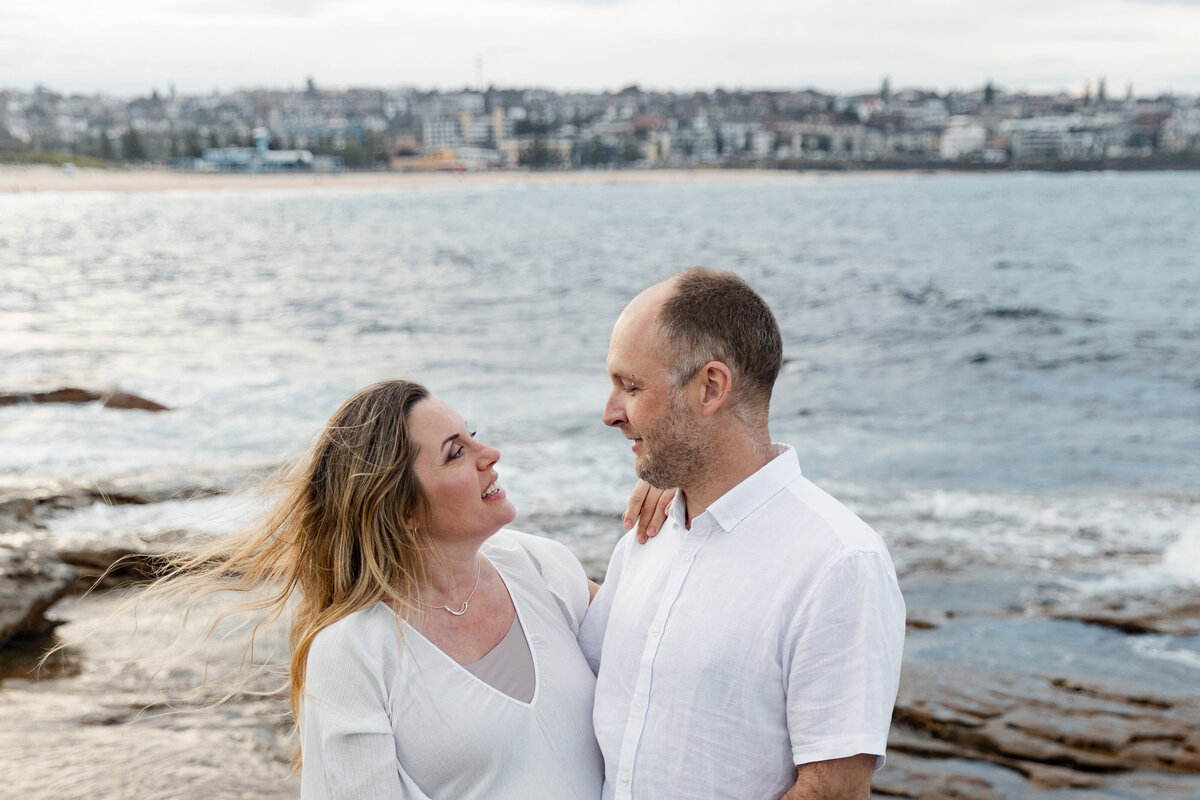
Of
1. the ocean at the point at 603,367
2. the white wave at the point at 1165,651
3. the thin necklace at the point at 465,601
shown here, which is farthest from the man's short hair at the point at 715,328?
the white wave at the point at 1165,651

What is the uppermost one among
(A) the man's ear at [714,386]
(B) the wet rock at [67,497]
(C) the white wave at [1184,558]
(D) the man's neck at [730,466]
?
(A) the man's ear at [714,386]

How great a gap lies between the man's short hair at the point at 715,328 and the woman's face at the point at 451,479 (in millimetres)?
503

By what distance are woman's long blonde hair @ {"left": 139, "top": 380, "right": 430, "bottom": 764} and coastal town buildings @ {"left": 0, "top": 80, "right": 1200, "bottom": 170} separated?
12126 cm

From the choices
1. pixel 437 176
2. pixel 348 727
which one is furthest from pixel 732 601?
pixel 437 176

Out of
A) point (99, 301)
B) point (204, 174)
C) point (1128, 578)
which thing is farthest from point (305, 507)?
point (204, 174)

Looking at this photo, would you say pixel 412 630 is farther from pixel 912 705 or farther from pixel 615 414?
pixel 912 705

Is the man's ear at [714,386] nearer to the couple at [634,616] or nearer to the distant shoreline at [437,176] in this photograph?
the couple at [634,616]

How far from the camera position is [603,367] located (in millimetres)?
16375

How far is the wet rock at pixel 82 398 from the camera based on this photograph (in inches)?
469

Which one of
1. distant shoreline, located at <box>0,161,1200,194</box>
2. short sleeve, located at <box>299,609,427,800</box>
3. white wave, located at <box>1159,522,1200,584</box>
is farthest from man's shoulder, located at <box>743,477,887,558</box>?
distant shoreline, located at <box>0,161,1200,194</box>

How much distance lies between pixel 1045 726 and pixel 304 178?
111608 mm

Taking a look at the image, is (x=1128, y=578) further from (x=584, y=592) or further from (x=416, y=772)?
(x=416, y=772)

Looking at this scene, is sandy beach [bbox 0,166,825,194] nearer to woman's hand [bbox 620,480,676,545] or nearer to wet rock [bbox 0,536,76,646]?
wet rock [bbox 0,536,76,646]

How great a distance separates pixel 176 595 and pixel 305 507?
0.58 meters
